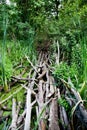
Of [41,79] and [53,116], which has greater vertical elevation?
[53,116]

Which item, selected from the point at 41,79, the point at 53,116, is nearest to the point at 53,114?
the point at 53,116

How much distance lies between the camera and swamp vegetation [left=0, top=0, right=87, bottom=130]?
169 cm

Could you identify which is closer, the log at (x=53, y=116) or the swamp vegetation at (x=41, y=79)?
the log at (x=53, y=116)

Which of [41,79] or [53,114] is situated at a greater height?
[53,114]

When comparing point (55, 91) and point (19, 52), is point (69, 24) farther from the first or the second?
point (55, 91)

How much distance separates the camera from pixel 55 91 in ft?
7.49

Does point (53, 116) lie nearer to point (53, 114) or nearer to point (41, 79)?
point (53, 114)

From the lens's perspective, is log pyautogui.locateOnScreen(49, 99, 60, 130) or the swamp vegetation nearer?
log pyautogui.locateOnScreen(49, 99, 60, 130)

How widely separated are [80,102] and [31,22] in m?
5.20

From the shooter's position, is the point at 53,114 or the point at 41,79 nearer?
the point at 53,114

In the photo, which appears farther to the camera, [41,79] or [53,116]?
Result: [41,79]

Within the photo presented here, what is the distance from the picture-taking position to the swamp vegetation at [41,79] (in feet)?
5.53

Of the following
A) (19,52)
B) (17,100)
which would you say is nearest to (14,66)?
(19,52)

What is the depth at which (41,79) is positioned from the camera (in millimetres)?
2900
